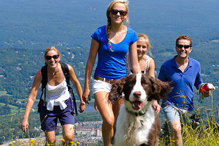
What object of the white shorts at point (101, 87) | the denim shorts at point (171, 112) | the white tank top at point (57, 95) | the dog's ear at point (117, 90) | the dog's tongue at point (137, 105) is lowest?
the denim shorts at point (171, 112)

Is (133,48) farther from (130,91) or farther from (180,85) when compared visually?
(130,91)

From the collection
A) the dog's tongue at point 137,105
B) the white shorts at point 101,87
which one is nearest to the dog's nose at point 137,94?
the dog's tongue at point 137,105

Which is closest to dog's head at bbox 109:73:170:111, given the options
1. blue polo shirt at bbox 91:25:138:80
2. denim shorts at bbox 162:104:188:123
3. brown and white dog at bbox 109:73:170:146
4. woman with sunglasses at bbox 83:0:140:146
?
brown and white dog at bbox 109:73:170:146

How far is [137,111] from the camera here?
12.9ft

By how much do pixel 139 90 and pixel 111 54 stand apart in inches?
58.6

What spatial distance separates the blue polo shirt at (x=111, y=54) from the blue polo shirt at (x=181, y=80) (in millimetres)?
999

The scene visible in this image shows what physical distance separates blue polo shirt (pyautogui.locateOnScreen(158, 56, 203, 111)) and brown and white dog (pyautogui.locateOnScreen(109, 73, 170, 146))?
153 cm

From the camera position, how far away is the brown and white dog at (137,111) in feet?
12.5

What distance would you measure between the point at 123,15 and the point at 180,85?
4.98 feet

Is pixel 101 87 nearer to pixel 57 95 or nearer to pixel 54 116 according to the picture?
pixel 57 95

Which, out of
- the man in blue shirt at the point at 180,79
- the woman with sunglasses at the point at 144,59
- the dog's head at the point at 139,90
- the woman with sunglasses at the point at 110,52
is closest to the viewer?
the dog's head at the point at 139,90

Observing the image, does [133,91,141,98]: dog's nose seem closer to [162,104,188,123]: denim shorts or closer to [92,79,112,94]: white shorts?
[92,79,112,94]: white shorts

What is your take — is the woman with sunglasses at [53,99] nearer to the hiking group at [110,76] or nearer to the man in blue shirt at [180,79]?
the hiking group at [110,76]

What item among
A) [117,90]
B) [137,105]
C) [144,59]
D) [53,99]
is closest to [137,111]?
[137,105]
